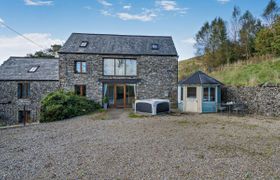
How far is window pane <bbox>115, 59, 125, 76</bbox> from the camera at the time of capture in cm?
1652

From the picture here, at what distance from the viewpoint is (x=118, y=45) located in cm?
1711

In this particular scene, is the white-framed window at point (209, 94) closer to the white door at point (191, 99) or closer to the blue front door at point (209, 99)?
the blue front door at point (209, 99)

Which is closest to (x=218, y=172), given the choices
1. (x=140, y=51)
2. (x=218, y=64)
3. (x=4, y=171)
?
(x=4, y=171)

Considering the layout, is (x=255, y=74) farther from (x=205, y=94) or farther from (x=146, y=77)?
(x=146, y=77)

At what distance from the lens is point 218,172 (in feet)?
12.6

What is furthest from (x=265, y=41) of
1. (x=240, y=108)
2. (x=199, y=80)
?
(x=199, y=80)

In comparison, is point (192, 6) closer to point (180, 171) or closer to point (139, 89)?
point (139, 89)

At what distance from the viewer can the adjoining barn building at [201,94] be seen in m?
13.5

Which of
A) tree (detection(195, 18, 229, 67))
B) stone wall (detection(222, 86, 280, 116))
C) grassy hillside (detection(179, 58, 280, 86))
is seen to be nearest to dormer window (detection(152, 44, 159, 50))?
grassy hillside (detection(179, 58, 280, 86))

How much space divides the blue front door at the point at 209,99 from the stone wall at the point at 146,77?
3447mm

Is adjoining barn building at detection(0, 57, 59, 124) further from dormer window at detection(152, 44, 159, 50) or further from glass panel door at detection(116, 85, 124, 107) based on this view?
dormer window at detection(152, 44, 159, 50)

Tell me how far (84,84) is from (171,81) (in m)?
7.93

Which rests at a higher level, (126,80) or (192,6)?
(192,6)

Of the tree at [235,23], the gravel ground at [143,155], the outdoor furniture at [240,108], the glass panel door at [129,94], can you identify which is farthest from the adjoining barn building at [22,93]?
the tree at [235,23]
